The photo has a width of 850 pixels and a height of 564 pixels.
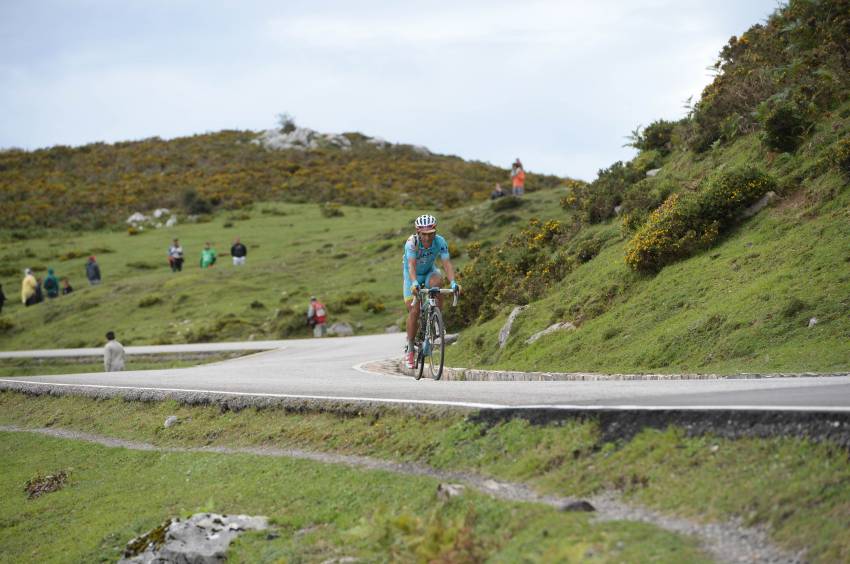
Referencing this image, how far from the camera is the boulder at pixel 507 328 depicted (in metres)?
20.1

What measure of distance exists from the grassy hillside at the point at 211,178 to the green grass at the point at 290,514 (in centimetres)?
6003

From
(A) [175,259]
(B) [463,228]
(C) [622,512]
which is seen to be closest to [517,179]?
(B) [463,228]

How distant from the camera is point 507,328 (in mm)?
20391

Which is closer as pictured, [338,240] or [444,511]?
[444,511]

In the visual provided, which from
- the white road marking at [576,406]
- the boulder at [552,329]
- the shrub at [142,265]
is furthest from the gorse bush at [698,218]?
the shrub at [142,265]

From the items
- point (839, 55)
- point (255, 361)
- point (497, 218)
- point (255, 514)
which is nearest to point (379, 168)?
point (497, 218)

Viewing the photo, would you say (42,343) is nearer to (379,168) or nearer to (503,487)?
(503,487)

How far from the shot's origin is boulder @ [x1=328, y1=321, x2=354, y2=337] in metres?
35.2

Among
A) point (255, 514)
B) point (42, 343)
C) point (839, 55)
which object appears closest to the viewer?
point (255, 514)

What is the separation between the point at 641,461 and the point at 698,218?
38.4ft

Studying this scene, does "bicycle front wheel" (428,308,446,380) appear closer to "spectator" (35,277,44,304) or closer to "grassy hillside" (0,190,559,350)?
"grassy hillside" (0,190,559,350)

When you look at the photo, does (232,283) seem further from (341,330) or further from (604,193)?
(604,193)

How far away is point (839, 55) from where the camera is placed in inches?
750

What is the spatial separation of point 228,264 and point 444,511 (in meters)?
45.1
